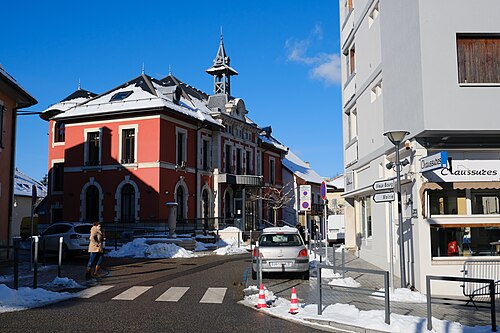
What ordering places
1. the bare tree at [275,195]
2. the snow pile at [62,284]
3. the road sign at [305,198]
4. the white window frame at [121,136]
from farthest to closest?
the bare tree at [275,195] → the white window frame at [121,136] → the road sign at [305,198] → the snow pile at [62,284]

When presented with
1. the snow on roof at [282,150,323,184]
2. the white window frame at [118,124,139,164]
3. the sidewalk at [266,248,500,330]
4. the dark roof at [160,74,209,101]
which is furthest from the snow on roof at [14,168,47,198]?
the sidewalk at [266,248,500,330]

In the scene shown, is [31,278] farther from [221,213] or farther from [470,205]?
[221,213]

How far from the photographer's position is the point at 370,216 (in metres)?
20.7

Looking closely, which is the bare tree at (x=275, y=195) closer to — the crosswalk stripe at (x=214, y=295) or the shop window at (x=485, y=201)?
the crosswalk stripe at (x=214, y=295)

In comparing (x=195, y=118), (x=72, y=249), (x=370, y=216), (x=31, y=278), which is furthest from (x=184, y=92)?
(x=31, y=278)

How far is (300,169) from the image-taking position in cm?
6694

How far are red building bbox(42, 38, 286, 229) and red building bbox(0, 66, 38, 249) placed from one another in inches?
475

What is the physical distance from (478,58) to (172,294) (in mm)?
9992

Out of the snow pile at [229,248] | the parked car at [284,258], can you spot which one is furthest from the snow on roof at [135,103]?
the parked car at [284,258]

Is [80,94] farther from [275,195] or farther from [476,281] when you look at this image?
[476,281]

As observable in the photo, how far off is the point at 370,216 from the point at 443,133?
25.8 feet

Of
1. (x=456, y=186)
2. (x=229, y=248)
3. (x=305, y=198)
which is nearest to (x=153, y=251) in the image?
(x=229, y=248)

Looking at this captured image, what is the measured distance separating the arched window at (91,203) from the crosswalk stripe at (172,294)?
26024 mm

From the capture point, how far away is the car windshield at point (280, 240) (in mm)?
16250
